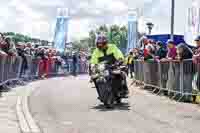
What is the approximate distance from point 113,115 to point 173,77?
5.00 meters

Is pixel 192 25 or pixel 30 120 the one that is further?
pixel 192 25

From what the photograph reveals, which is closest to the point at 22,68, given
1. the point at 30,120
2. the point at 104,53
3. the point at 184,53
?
the point at 184,53

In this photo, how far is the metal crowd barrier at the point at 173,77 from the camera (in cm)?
1602

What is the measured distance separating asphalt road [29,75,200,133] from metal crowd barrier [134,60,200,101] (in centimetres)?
50

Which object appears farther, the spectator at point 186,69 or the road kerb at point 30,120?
the spectator at point 186,69

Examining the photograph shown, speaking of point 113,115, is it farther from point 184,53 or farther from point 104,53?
point 184,53

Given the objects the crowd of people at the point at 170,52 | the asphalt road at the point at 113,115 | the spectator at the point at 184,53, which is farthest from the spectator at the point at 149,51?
the spectator at the point at 184,53

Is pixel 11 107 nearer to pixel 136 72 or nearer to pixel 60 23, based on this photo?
pixel 136 72

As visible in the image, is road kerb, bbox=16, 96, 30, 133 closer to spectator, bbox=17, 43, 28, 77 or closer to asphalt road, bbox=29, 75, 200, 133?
asphalt road, bbox=29, 75, 200, 133

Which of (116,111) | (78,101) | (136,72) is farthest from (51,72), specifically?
(116,111)

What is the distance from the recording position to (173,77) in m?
17.4

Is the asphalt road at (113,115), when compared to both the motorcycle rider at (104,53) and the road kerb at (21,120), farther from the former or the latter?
the motorcycle rider at (104,53)

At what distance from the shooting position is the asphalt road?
1069 cm

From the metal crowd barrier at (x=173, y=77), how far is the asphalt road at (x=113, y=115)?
0.50m
